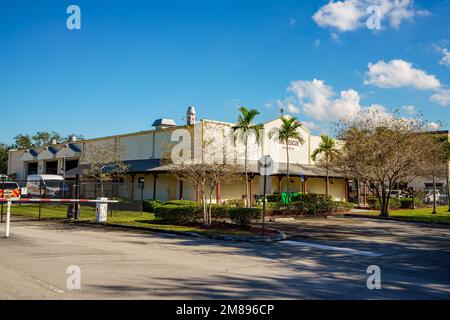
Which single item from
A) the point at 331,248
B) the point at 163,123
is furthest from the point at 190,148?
the point at 331,248

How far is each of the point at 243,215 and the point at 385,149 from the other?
13.3m

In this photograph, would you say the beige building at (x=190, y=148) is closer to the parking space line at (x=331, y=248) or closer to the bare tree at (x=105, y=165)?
the bare tree at (x=105, y=165)

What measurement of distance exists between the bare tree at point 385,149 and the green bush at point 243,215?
12257 millimetres

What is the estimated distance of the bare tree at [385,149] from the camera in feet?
87.5

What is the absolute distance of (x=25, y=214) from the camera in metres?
24.9

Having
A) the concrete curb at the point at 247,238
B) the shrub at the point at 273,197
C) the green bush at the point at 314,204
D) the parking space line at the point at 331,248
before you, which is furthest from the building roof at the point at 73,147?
the parking space line at the point at 331,248

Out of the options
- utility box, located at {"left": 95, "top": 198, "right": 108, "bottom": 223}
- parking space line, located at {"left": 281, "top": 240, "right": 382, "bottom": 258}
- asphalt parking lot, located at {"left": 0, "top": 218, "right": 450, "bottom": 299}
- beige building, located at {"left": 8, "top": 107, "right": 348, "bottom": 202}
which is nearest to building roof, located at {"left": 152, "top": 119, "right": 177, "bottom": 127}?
beige building, located at {"left": 8, "top": 107, "right": 348, "bottom": 202}

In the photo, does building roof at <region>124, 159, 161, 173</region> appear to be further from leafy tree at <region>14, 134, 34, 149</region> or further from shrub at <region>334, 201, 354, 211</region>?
leafy tree at <region>14, 134, 34, 149</region>

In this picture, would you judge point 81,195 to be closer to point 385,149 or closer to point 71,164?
point 71,164

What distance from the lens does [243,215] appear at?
1798cm

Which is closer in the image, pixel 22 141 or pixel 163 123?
pixel 163 123
